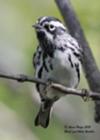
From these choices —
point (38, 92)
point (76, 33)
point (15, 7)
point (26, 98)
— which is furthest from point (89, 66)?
point (15, 7)

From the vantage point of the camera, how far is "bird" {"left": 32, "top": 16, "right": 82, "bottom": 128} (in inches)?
59.0

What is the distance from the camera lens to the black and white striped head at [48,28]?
4.68ft

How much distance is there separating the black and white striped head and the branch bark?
0.10 ft

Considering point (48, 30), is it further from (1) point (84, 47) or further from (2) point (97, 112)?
(2) point (97, 112)

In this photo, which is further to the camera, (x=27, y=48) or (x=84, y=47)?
(x=27, y=48)

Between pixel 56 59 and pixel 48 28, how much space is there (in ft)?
0.25

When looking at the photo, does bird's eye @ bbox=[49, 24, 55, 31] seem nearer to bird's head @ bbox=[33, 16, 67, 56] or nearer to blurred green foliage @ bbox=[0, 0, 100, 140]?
bird's head @ bbox=[33, 16, 67, 56]

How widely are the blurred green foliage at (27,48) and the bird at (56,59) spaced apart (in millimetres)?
72

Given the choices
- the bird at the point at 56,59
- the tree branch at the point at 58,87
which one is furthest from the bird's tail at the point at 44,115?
the tree branch at the point at 58,87

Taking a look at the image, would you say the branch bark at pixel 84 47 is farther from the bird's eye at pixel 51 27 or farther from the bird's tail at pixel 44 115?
the bird's tail at pixel 44 115

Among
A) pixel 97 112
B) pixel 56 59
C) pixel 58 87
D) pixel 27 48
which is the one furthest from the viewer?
pixel 27 48

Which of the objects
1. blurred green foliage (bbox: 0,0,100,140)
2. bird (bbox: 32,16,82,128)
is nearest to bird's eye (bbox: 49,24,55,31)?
bird (bbox: 32,16,82,128)

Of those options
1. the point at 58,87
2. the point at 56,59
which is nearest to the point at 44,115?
the point at 56,59

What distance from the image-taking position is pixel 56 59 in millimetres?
1505
